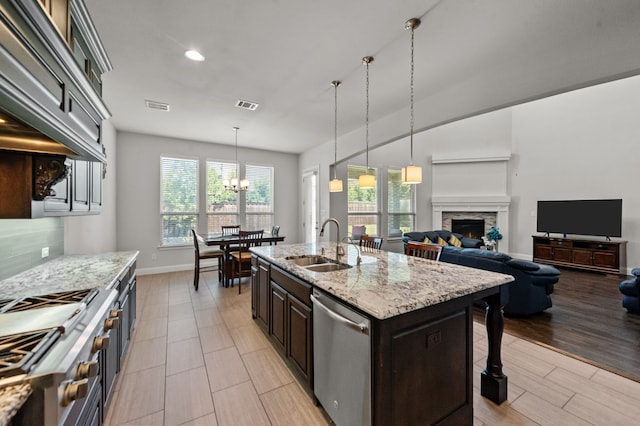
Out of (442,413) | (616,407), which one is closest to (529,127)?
(616,407)

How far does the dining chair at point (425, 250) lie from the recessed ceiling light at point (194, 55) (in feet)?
9.50

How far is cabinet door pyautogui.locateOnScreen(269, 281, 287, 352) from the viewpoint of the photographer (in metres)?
2.22

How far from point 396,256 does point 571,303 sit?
10.8ft

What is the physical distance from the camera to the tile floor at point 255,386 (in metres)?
1.71

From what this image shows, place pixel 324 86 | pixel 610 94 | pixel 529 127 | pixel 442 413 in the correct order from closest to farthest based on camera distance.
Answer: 1. pixel 442 413
2. pixel 324 86
3. pixel 610 94
4. pixel 529 127

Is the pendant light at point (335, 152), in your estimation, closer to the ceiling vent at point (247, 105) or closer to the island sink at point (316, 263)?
the ceiling vent at point (247, 105)

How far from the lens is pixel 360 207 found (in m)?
6.75

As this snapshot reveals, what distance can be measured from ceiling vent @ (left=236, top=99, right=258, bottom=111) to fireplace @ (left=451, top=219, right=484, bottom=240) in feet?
21.4

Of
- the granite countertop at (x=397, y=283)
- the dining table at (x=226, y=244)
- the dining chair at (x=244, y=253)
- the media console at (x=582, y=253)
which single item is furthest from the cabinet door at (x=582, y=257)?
the dining chair at (x=244, y=253)

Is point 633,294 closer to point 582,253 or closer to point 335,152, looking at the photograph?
point 582,253

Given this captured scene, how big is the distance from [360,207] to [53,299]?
5992 mm

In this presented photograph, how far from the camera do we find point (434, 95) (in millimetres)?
3418

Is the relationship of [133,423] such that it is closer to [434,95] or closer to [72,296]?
[72,296]

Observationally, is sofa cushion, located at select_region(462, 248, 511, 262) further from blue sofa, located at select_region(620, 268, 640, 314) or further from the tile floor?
blue sofa, located at select_region(620, 268, 640, 314)
